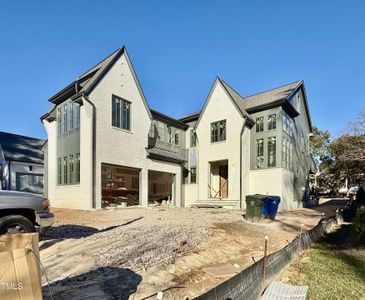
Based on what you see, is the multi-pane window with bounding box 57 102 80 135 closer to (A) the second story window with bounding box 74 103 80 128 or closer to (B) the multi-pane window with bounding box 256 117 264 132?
(A) the second story window with bounding box 74 103 80 128

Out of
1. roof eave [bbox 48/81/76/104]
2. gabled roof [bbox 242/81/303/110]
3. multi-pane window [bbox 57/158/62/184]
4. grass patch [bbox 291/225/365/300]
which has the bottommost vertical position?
grass patch [bbox 291/225/365/300]

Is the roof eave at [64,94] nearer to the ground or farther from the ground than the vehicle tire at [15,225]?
farther from the ground

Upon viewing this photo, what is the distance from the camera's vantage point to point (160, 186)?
27844mm

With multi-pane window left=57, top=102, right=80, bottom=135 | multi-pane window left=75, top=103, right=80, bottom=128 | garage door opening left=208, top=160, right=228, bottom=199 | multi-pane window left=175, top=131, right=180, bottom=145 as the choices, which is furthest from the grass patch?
multi-pane window left=175, top=131, right=180, bottom=145

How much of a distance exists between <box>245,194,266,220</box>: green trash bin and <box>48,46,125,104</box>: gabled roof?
37.0 feet

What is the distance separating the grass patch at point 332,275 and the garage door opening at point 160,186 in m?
18.1

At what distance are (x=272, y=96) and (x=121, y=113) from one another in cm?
1253

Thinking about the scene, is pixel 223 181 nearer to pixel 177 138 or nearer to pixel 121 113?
pixel 177 138

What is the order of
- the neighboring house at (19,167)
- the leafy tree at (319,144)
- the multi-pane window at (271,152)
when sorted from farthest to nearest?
the leafy tree at (319,144) < the neighboring house at (19,167) < the multi-pane window at (271,152)

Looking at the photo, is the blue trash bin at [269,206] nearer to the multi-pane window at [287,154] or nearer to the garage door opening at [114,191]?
the multi-pane window at [287,154]

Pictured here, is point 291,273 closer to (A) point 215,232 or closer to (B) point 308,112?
(A) point 215,232

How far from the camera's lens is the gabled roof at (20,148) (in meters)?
26.5

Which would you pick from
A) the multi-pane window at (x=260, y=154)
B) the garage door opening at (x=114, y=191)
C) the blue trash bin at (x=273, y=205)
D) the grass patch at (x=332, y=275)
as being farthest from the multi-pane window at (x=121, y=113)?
the grass patch at (x=332, y=275)

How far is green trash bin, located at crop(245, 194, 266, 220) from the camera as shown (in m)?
13.6
